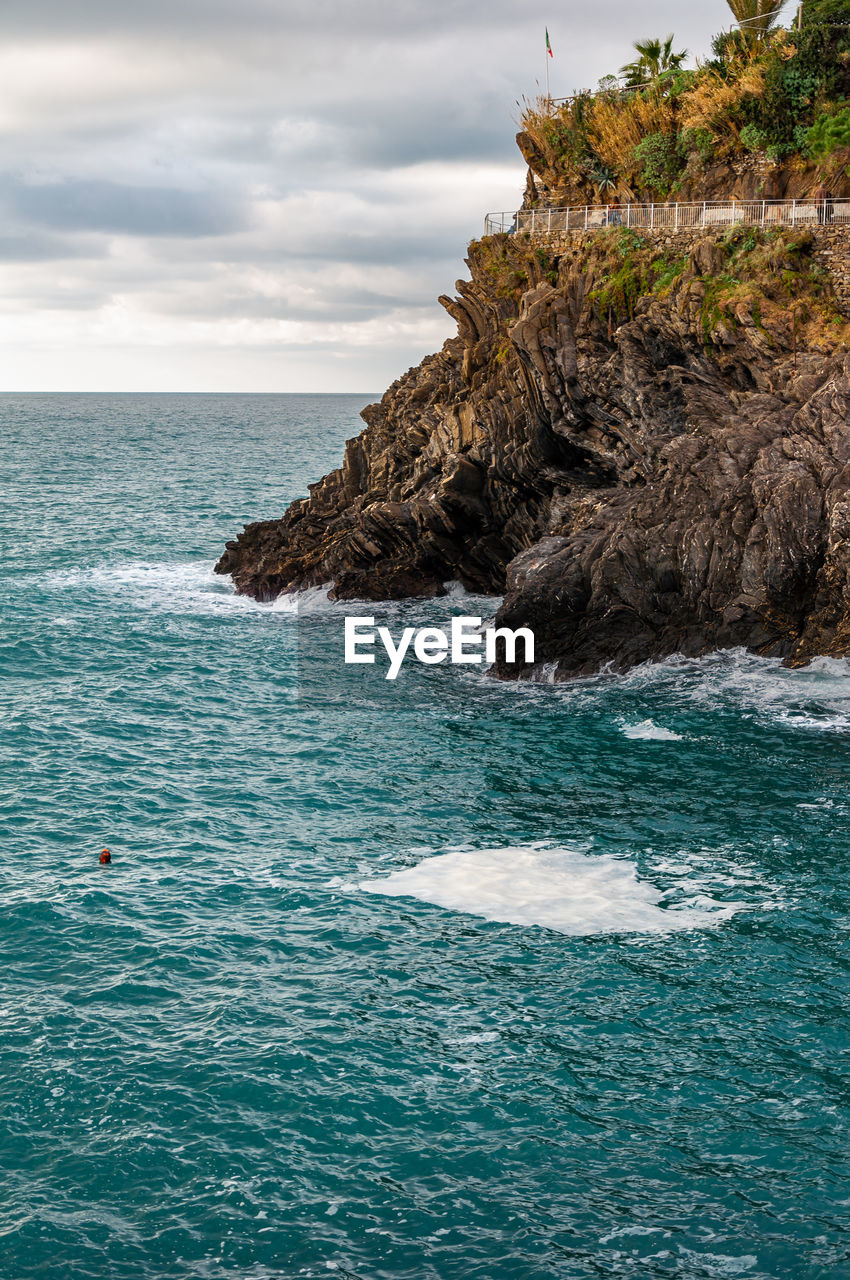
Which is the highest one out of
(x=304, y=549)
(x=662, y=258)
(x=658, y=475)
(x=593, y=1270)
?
(x=662, y=258)

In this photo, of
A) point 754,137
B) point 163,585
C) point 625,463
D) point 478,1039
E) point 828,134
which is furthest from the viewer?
point 163,585

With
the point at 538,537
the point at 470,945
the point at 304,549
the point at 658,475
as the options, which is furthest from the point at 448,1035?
the point at 304,549

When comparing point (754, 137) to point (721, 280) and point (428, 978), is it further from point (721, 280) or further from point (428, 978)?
point (428, 978)

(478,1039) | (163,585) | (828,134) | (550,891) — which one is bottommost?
(478,1039)

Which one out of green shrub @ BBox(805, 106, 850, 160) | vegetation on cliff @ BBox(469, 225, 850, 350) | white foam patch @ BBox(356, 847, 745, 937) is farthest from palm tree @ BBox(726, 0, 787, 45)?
white foam patch @ BBox(356, 847, 745, 937)

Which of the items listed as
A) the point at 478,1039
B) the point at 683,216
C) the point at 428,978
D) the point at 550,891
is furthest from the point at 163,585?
the point at 478,1039

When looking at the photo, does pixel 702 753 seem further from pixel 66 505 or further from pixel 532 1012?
pixel 66 505

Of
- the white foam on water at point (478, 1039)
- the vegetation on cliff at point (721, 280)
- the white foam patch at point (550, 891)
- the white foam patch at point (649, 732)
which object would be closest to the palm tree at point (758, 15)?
the vegetation on cliff at point (721, 280)
